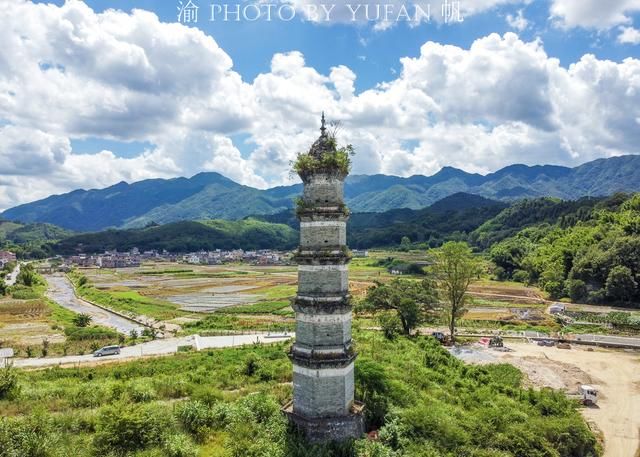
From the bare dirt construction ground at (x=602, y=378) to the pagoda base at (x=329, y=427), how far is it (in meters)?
16.1

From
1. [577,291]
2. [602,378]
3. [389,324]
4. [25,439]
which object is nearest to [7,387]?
[25,439]

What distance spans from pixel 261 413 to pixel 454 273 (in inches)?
1289

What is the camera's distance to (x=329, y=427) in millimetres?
16281

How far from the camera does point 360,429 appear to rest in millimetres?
16812

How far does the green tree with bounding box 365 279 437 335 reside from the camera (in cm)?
4431

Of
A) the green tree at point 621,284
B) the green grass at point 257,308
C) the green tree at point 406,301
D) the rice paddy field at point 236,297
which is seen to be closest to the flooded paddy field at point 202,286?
the rice paddy field at point 236,297

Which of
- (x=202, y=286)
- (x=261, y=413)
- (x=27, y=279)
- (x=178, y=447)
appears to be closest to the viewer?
(x=178, y=447)

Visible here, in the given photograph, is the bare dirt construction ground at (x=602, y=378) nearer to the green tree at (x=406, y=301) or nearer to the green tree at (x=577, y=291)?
the green tree at (x=406, y=301)

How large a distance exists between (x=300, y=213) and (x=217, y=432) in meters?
8.71

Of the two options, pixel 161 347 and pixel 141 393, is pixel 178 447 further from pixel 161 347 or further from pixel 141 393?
pixel 161 347

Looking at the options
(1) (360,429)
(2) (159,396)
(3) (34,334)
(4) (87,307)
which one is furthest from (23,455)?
(4) (87,307)

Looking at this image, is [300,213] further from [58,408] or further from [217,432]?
[58,408]

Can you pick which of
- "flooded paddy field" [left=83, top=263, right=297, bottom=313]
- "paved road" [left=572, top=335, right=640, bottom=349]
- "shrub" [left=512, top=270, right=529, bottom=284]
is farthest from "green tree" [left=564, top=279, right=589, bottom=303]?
"flooded paddy field" [left=83, top=263, right=297, bottom=313]

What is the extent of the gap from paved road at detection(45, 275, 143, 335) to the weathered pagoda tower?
1904 inches
